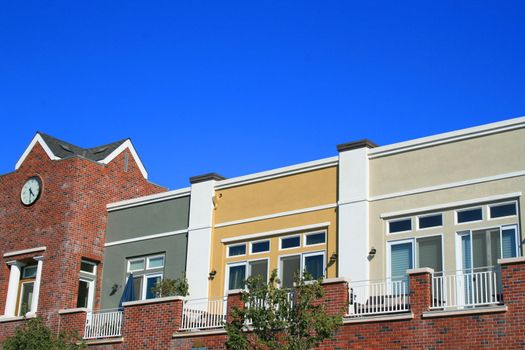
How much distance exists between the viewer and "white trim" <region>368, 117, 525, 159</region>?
77.5ft

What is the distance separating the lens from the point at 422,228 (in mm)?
24625

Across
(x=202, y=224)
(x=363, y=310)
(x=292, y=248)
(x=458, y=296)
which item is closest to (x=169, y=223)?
(x=202, y=224)

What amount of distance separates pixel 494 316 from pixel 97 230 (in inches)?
636

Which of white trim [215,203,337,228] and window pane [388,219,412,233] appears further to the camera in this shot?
white trim [215,203,337,228]

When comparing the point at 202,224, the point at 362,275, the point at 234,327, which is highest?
the point at 202,224

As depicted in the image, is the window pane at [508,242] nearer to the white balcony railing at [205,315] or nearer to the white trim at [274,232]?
the white trim at [274,232]

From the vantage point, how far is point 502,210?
23406 millimetres

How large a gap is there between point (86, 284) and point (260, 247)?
7.04m

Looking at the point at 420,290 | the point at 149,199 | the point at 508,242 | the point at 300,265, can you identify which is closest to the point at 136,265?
the point at 149,199

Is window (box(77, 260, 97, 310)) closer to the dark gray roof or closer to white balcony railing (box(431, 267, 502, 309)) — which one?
the dark gray roof

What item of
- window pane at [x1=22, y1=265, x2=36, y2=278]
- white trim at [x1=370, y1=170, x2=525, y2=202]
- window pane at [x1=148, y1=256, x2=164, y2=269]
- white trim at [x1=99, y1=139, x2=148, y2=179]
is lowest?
window pane at [x1=22, y1=265, x2=36, y2=278]

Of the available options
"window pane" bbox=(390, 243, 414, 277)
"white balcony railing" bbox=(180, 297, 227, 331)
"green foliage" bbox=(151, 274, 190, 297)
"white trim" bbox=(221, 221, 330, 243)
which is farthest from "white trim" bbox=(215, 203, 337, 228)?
"white balcony railing" bbox=(180, 297, 227, 331)

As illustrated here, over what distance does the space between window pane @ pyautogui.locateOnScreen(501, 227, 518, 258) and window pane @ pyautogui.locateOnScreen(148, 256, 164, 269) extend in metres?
12.0

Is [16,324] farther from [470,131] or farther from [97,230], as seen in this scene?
[470,131]
